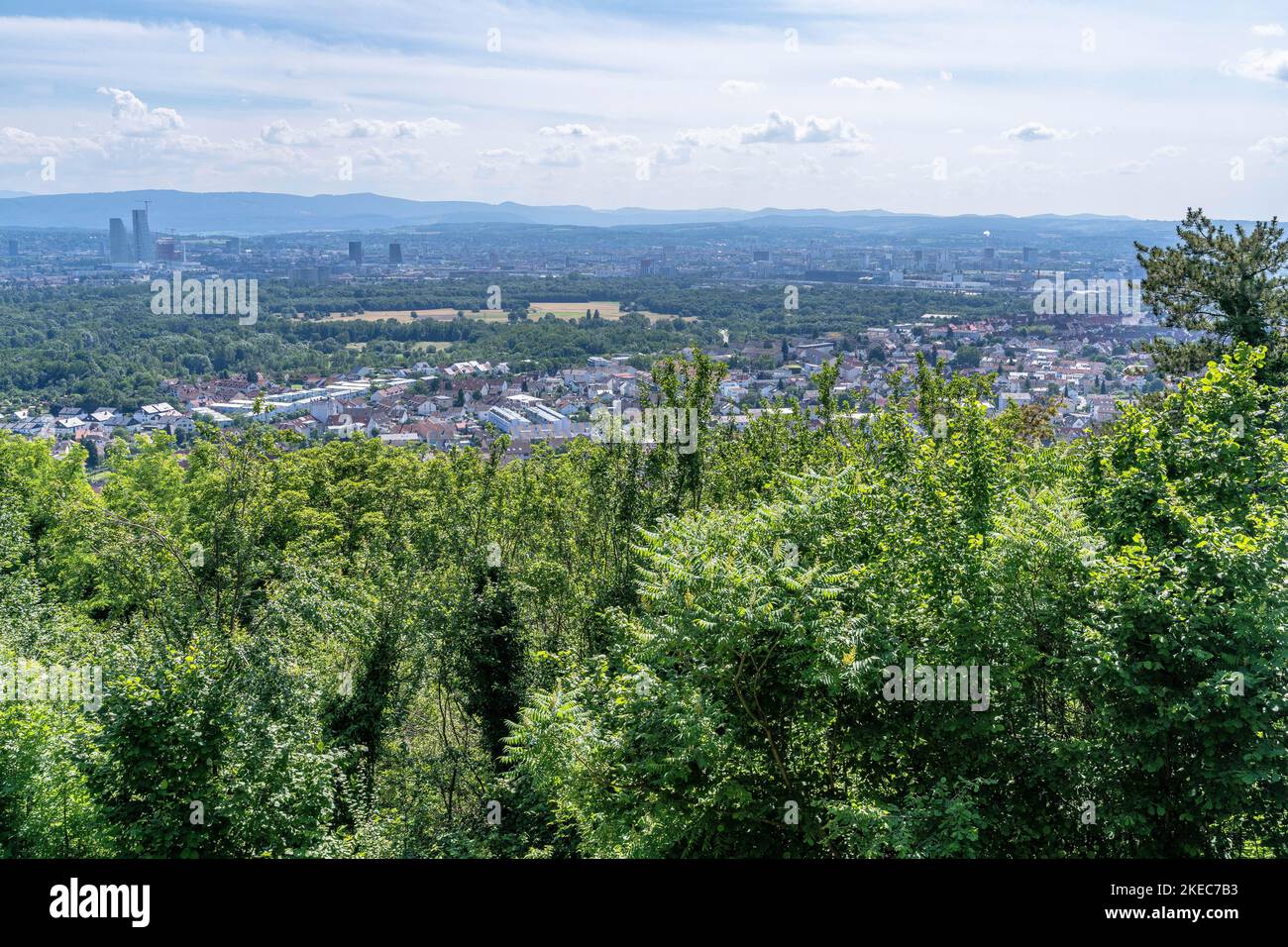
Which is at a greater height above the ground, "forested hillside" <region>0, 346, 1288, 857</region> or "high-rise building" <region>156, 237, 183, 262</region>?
"high-rise building" <region>156, 237, 183, 262</region>

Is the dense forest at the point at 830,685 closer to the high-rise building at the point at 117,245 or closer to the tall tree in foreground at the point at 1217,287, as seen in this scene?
the tall tree in foreground at the point at 1217,287

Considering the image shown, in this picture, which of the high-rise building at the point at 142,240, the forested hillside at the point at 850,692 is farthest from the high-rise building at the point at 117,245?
the forested hillside at the point at 850,692

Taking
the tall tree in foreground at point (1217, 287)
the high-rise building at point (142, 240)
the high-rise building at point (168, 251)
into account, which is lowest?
the tall tree in foreground at point (1217, 287)

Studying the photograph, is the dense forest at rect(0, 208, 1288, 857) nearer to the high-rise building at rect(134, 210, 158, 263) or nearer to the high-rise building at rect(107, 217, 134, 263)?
the high-rise building at rect(134, 210, 158, 263)

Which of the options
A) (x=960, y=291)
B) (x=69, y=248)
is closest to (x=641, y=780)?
(x=960, y=291)

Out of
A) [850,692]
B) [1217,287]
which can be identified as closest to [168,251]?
[1217,287]

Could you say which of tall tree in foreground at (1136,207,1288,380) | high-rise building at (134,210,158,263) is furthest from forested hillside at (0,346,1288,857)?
high-rise building at (134,210,158,263)
